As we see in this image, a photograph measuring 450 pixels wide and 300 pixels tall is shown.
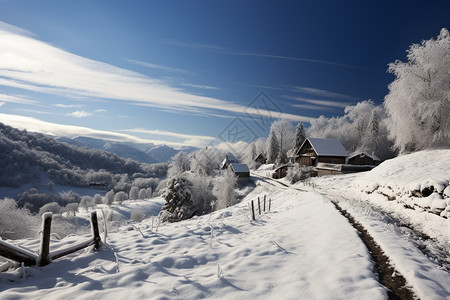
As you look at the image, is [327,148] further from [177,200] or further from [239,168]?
[177,200]

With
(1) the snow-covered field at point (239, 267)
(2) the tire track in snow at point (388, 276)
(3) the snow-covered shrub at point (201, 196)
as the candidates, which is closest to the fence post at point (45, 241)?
(1) the snow-covered field at point (239, 267)

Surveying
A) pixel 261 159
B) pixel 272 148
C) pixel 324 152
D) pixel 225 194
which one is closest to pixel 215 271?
pixel 225 194

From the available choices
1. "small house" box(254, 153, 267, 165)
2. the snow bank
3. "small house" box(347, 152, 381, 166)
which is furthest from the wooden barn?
"small house" box(254, 153, 267, 165)

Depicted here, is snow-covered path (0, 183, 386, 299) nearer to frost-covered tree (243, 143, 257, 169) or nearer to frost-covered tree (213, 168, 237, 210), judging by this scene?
frost-covered tree (213, 168, 237, 210)

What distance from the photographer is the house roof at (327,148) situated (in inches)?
1660

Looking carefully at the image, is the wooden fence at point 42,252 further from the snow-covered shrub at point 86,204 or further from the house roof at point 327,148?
the snow-covered shrub at point 86,204

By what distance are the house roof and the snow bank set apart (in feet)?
67.9

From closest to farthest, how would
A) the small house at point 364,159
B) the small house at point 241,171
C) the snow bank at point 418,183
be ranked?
1. the snow bank at point 418,183
2. the small house at point 364,159
3. the small house at point 241,171

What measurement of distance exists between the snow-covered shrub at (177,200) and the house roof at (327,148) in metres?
25.5

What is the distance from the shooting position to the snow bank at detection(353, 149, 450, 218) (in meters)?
10.9

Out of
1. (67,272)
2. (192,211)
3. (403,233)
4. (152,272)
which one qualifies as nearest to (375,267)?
(403,233)

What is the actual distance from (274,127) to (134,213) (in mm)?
50481

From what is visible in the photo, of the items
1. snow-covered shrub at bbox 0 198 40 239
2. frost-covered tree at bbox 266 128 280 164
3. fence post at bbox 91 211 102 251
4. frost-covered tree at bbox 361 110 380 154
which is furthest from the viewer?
frost-covered tree at bbox 266 128 280 164

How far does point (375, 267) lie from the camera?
20.1 feet
